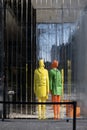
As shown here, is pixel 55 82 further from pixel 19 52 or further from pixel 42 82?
pixel 19 52

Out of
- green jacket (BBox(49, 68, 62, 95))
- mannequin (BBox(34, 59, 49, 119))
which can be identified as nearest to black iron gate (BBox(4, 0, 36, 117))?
mannequin (BBox(34, 59, 49, 119))

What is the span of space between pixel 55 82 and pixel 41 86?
1.46 ft

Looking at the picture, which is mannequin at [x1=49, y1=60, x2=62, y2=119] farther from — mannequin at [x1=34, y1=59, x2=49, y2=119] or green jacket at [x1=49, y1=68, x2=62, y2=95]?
mannequin at [x1=34, y1=59, x2=49, y2=119]

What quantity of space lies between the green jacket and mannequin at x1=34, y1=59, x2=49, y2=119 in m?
0.15

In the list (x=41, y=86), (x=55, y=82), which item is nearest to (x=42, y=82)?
(x=41, y=86)

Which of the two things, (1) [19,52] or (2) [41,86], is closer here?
(2) [41,86]

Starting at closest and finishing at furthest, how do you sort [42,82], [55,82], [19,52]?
[42,82] → [55,82] → [19,52]

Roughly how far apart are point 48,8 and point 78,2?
93 centimetres

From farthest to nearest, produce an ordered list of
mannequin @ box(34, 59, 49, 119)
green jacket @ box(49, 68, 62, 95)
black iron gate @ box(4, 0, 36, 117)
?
black iron gate @ box(4, 0, 36, 117) → green jacket @ box(49, 68, 62, 95) → mannequin @ box(34, 59, 49, 119)

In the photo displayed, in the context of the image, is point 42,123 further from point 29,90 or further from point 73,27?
point 73,27

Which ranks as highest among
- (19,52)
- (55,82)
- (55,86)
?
(19,52)

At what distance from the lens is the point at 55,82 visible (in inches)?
611

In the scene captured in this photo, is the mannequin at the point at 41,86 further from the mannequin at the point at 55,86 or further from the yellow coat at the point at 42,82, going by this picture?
the mannequin at the point at 55,86

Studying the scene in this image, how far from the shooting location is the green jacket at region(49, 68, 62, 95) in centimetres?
1548
